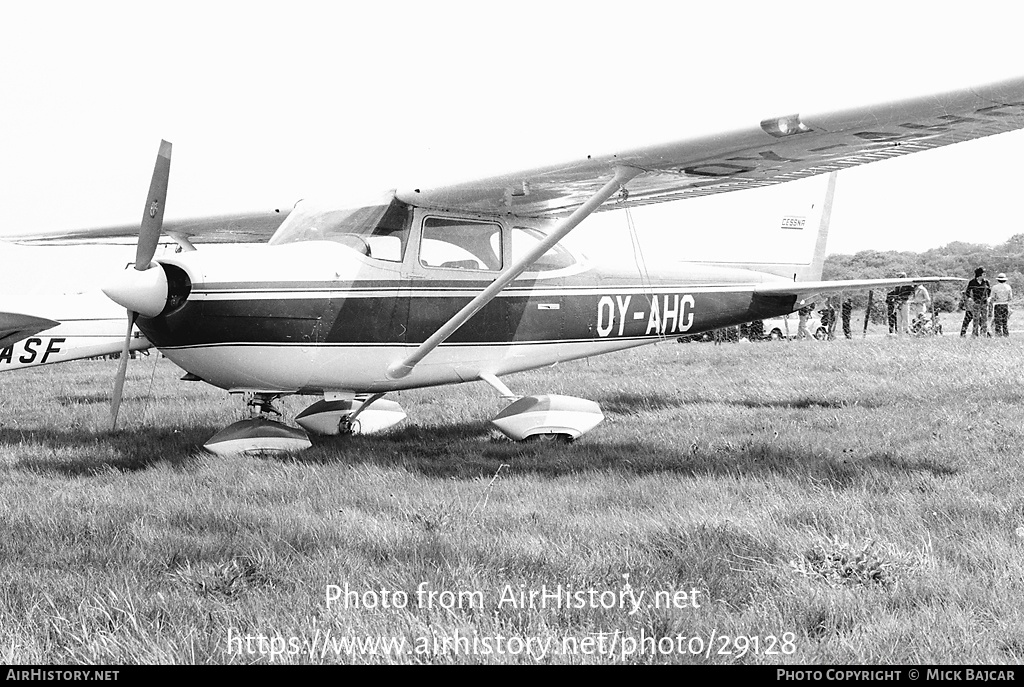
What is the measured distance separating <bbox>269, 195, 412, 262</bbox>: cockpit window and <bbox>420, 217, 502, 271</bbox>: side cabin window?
0.23 m

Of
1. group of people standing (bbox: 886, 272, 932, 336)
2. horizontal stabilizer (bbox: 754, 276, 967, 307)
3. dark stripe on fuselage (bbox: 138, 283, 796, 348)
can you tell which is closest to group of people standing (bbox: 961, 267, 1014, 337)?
group of people standing (bbox: 886, 272, 932, 336)

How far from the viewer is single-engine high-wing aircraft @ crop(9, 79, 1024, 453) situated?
601 centimetres

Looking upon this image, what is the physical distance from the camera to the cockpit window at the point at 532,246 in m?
7.81

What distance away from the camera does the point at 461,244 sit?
7461 millimetres

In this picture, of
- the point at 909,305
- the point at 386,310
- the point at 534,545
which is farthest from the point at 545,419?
the point at 909,305

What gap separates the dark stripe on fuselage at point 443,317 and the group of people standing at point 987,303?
37.7ft

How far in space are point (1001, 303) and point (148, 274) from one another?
1826 cm

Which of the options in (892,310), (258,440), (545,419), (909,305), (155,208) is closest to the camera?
(258,440)

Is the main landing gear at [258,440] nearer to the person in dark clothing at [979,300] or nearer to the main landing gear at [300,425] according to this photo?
the main landing gear at [300,425]

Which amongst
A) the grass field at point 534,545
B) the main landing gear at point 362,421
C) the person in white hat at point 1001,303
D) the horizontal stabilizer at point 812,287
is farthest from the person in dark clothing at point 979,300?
the main landing gear at point 362,421

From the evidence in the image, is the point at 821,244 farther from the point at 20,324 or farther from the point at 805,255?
the point at 20,324

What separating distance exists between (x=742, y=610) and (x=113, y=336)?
8377 millimetres

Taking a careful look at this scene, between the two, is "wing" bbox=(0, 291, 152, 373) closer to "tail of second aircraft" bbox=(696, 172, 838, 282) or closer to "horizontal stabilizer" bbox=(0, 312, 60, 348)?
"horizontal stabilizer" bbox=(0, 312, 60, 348)
